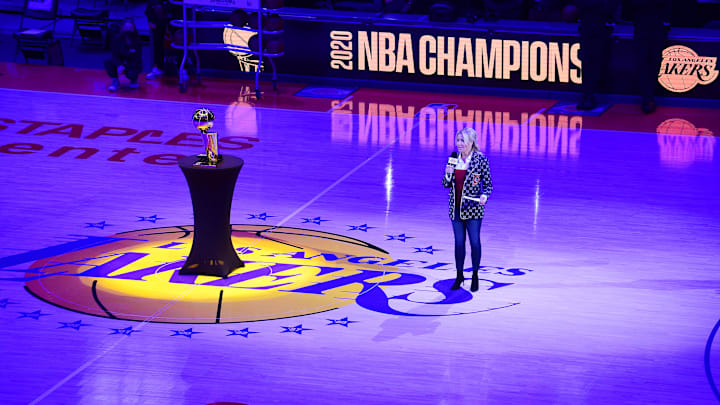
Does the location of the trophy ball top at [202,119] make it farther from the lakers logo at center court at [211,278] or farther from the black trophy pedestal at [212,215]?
the lakers logo at center court at [211,278]

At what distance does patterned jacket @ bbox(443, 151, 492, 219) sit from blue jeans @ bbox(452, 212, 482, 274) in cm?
8

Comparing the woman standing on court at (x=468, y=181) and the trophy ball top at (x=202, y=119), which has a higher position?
the trophy ball top at (x=202, y=119)

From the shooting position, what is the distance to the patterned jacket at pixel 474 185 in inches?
325

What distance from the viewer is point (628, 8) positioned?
64.4ft

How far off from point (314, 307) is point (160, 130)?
6832mm

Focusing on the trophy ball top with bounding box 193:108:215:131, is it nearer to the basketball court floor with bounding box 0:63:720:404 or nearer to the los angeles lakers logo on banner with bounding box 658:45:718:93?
the basketball court floor with bounding box 0:63:720:404

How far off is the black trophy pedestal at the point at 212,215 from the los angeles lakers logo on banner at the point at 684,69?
9775 mm

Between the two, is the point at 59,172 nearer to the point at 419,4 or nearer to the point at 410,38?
the point at 410,38

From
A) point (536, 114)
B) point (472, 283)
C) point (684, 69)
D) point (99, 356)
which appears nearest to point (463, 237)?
point (472, 283)

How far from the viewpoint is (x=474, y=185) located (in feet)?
27.1

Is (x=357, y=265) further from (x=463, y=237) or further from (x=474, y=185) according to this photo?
(x=474, y=185)

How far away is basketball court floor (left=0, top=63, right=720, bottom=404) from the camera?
23.0ft

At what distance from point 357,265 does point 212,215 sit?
56.5 inches

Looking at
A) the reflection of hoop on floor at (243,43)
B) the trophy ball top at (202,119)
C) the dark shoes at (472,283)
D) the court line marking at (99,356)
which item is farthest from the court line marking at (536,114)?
the court line marking at (99,356)
